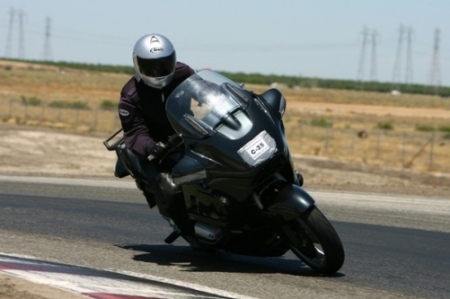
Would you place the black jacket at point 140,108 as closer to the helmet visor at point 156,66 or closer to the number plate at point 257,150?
the helmet visor at point 156,66

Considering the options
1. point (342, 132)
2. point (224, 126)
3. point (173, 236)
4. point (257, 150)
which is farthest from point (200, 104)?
point (342, 132)

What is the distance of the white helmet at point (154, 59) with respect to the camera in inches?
323

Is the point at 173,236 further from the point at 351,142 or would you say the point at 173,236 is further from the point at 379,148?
the point at 351,142

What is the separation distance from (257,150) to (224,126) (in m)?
0.39

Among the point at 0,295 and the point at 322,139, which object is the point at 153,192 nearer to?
the point at 0,295

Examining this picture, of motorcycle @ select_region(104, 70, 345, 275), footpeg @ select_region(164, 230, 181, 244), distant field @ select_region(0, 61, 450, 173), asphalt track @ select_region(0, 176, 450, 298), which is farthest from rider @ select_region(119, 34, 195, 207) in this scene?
distant field @ select_region(0, 61, 450, 173)

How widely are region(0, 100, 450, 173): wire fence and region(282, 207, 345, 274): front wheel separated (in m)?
27.7

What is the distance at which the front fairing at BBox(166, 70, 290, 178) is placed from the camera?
24.3ft

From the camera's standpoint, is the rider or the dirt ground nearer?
the rider

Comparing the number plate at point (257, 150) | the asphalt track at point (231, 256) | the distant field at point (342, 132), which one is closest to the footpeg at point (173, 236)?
the asphalt track at point (231, 256)

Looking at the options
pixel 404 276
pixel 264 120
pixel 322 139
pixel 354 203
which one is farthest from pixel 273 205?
pixel 322 139

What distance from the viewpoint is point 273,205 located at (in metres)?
7.47

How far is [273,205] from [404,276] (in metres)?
1.34

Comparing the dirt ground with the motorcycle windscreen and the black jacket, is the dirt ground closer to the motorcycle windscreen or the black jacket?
the black jacket
